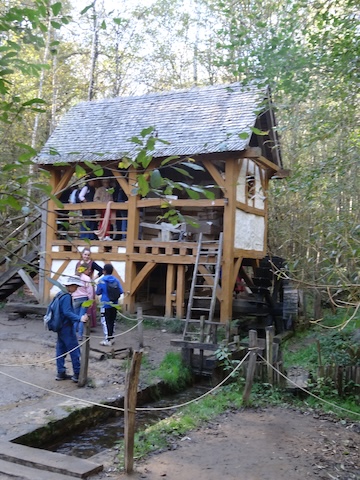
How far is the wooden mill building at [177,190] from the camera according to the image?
41.7 ft

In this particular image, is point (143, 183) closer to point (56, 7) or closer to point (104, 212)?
point (56, 7)

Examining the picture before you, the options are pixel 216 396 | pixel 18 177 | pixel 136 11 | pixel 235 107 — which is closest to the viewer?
pixel 18 177

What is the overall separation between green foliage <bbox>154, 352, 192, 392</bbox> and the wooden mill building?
118 inches

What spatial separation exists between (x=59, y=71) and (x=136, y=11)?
5.17m

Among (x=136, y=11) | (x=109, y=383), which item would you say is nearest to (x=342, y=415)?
(x=109, y=383)

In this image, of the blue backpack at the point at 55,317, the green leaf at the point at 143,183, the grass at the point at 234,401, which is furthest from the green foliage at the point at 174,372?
the green leaf at the point at 143,183

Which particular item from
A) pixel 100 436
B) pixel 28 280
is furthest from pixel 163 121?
pixel 100 436

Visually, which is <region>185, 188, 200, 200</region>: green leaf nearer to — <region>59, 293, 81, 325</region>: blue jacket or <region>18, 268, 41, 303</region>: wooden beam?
<region>59, 293, 81, 325</region>: blue jacket

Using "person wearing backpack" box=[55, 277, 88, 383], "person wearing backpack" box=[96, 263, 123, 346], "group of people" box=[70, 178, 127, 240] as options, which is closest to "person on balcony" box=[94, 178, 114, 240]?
"group of people" box=[70, 178, 127, 240]

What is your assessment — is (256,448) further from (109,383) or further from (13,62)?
(13,62)

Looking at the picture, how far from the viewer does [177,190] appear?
1244cm

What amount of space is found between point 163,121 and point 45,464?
430 inches

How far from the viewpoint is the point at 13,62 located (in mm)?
2727

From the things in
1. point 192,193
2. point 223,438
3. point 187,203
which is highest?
point 187,203
